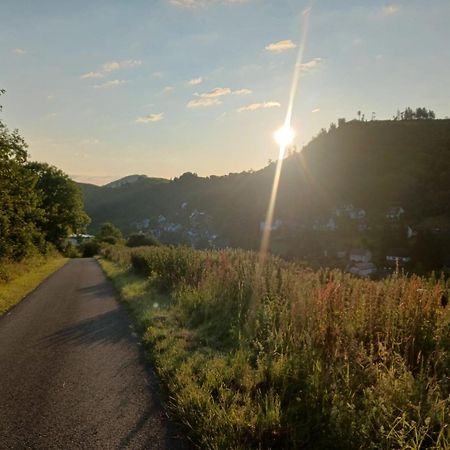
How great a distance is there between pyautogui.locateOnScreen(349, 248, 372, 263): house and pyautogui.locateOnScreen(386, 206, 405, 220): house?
73.3 feet

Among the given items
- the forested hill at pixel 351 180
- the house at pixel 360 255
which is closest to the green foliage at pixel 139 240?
the forested hill at pixel 351 180

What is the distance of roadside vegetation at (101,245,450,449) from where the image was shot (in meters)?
4.27

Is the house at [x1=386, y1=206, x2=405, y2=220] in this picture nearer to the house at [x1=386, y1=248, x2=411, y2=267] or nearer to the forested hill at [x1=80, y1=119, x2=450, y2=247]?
the forested hill at [x1=80, y1=119, x2=450, y2=247]

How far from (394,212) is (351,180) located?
100ft

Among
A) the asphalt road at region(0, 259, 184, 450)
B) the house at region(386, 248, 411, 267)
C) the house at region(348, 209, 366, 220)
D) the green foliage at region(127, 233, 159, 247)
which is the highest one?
the asphalt road at region(0, 259, 184, 450)

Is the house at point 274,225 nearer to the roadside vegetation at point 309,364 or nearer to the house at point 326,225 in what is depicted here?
the house at point 326,225

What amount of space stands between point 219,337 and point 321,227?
117197 millimetres

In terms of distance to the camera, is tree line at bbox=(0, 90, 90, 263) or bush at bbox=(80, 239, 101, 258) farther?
bush at bbox=(80, 239, 101, 258)

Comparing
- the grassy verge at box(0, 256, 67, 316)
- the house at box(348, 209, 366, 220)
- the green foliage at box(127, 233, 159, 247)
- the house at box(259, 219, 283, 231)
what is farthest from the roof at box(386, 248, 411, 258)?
the grassy verge at box(0, 256, 67, 316)

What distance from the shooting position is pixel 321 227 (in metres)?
122

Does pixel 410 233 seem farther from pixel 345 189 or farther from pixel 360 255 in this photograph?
pixel 345 189

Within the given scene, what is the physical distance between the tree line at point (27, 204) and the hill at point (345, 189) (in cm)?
5583

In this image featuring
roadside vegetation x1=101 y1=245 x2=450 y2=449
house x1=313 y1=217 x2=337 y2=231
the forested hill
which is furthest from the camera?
the forested hill

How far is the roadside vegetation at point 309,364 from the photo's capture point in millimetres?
4270
